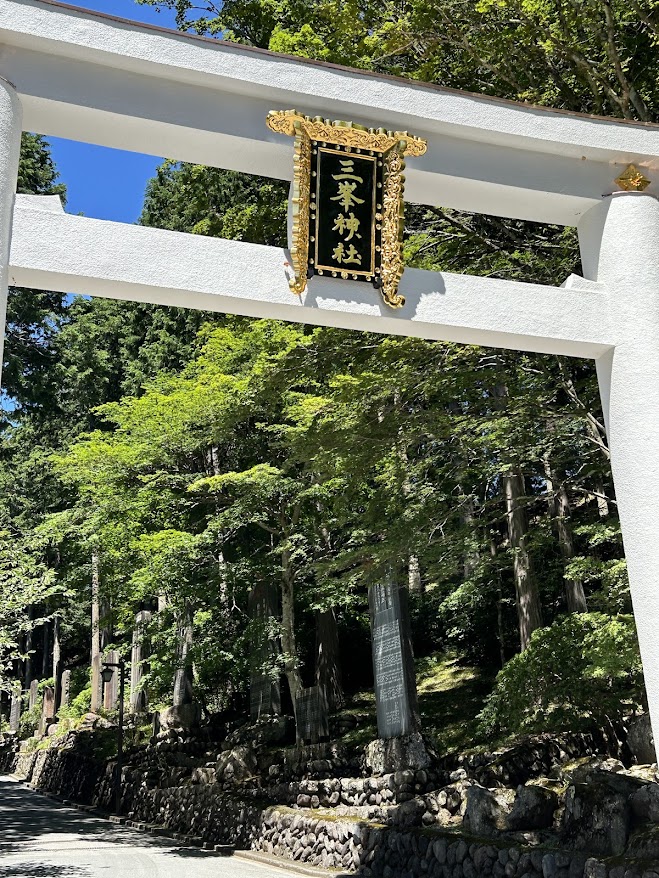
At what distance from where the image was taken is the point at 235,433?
54.9ft

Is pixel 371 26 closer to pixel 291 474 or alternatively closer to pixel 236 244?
pixel 236 244

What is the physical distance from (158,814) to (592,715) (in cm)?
957

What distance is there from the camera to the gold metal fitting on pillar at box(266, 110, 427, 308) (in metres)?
5.57

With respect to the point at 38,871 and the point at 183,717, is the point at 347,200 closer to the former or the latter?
the point at 38,871

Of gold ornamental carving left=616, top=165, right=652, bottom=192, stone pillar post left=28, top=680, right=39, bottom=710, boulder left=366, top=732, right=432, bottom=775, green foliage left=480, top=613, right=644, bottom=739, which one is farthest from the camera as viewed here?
stone pillar post left=28, top=680, right=39, bottom=710

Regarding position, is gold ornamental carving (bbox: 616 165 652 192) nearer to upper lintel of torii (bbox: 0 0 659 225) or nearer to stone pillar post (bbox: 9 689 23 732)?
upper lintel of torii (bbox: 0 0 659 225)

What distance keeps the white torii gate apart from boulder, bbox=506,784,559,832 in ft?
12.1

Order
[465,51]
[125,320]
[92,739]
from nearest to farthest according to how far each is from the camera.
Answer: [465,51] < [92,739] < [125,320]

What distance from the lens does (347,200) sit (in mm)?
5750

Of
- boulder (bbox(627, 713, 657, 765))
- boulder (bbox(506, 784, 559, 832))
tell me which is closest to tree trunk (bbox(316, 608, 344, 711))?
boulder (bbox(627, 713, 657, 765))

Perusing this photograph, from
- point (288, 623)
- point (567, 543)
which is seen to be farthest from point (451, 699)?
point (567, 543)

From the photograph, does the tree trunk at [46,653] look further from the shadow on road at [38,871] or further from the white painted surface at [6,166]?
the white painted surface at [6,166]

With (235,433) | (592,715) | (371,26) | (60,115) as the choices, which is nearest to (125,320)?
(235,433)

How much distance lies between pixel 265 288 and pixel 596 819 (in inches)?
212
